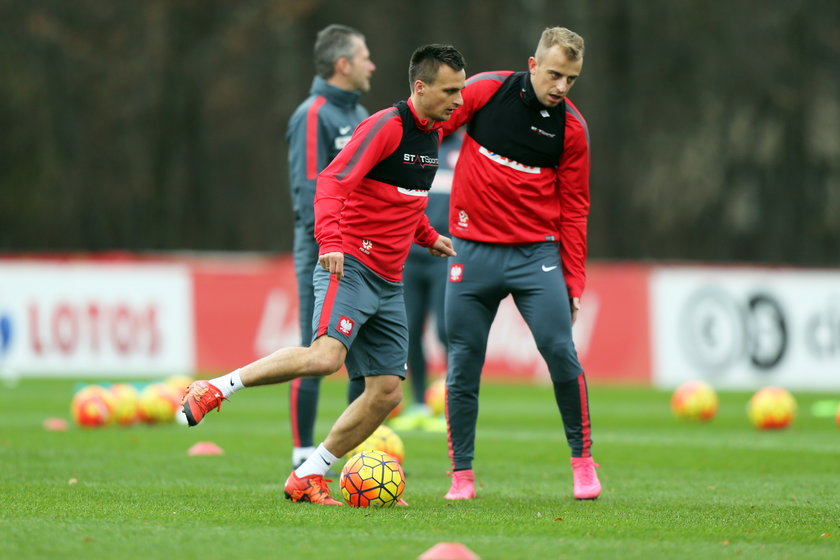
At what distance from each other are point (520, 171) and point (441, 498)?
6.13 feet

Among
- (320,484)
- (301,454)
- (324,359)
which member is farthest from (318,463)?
(301,454)

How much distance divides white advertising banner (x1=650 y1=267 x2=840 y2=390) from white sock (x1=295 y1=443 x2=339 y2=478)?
38.5ft

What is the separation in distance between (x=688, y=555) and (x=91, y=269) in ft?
49.8

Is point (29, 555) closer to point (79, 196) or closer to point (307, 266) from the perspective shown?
point (307, 266)

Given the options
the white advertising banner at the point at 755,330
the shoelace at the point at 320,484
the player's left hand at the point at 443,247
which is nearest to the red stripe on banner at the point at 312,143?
the player's left hand at the point at 443,247

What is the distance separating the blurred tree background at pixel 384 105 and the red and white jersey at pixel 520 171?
81.4 feet

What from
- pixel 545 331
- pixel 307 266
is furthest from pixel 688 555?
pixel 307 266

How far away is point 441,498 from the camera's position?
7891 millimetres

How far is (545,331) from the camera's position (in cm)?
791

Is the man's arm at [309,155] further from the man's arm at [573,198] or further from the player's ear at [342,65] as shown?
the man's arm at [573,198]

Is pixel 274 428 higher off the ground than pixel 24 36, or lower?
lower

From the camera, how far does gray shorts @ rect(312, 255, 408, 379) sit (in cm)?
732

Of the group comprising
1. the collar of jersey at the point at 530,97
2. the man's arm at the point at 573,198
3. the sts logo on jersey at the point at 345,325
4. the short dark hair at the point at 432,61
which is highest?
the short dark hair at the point at 432,61

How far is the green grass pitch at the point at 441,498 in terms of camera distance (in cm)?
615
